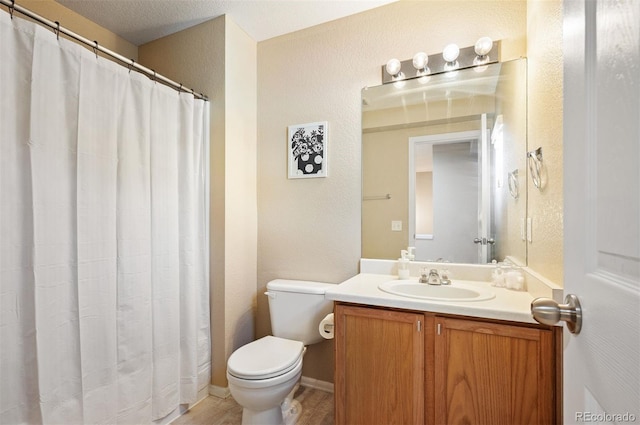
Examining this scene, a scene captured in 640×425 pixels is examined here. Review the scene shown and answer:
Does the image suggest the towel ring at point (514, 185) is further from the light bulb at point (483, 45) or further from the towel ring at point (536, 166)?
the light bulb at point (483, 45)

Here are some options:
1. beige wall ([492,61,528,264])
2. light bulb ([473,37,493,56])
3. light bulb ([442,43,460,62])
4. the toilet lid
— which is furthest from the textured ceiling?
the toilet lid

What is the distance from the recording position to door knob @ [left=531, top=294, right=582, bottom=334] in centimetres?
52

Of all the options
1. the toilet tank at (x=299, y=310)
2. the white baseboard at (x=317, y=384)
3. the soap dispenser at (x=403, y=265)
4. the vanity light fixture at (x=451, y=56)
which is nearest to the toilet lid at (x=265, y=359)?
the toilet tank at (x=299, y=310)

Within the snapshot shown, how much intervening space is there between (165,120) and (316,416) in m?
2.00

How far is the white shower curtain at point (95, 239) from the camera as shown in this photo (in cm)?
117

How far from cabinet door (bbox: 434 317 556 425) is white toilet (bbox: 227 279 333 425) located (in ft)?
2.48

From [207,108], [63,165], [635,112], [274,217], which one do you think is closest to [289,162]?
[274,217]

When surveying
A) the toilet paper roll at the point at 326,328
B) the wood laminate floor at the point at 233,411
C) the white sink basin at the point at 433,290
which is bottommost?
the wood laminate floor at the point at 233,411

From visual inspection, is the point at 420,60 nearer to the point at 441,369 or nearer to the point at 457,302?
the point at 457,302

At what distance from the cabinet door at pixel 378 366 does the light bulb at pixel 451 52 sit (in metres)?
1.44

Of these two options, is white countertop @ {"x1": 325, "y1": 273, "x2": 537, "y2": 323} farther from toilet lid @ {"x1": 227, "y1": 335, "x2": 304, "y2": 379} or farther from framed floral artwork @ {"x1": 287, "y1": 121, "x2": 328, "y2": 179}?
framed floral artwork @ {"x1": 287, "y1": 121, "x2": 328, "y2": 179}

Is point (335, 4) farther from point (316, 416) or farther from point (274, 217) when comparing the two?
point (316, 416)

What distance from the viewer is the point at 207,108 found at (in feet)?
6.59

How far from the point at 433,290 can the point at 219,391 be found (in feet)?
5.09
